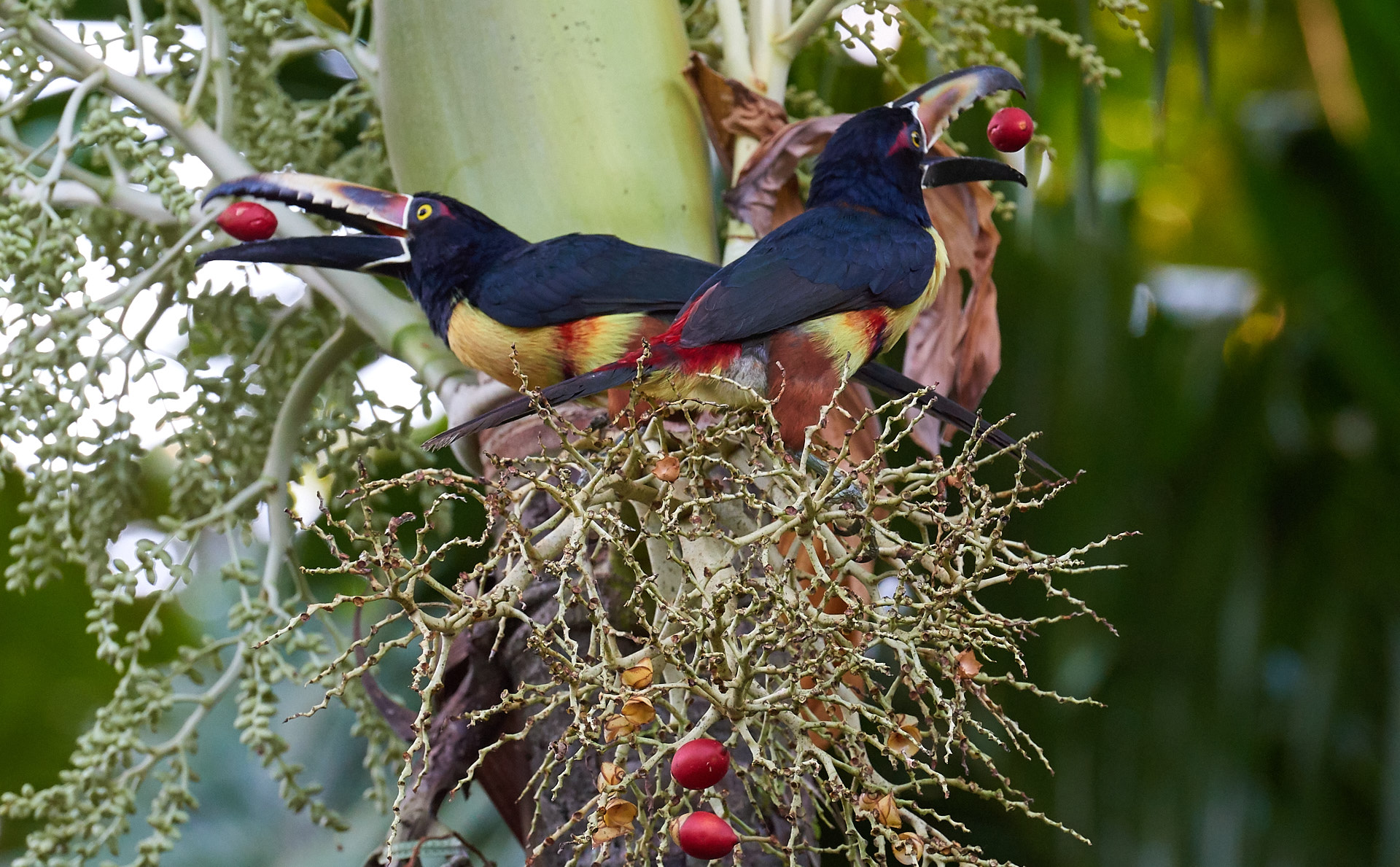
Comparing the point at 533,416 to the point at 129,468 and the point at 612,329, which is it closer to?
the point at 612,329

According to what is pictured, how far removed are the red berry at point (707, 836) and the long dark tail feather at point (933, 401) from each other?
1.03 ft

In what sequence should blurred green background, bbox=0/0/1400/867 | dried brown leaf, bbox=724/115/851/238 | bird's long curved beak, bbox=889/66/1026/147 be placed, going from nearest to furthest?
bird's long curved beak, bbox=889/66/1026/147 → dried brown leaf, bbox=724/115/851/238 → blurred green background, bbox=0/0/1400/867

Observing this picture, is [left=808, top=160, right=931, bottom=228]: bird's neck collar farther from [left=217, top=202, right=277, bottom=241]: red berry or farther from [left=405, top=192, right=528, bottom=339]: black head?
[left=217, top=202, right=277, bottom=241]: red berry

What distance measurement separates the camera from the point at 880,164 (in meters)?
1.02

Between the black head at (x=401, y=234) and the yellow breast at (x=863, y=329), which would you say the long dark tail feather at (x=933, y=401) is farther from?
the black head at (x=401, y=234)

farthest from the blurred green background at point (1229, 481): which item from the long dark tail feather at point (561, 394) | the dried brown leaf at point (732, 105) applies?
the long dark tail feather at point (561, 394)

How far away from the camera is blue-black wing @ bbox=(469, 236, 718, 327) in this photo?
3.32ft

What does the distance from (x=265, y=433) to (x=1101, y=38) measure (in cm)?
144

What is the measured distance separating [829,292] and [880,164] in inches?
6.4

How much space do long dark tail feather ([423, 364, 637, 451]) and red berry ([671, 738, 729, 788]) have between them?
0.27 meters

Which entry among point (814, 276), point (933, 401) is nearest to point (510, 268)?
point (814, 276)


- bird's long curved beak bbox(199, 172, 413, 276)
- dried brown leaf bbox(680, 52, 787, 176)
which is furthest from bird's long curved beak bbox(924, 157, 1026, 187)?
bird's long curved beak bbox(199, 172, 413, 276)

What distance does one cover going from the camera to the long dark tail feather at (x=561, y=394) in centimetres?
85

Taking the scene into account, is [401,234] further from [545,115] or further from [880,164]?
[880,164]
